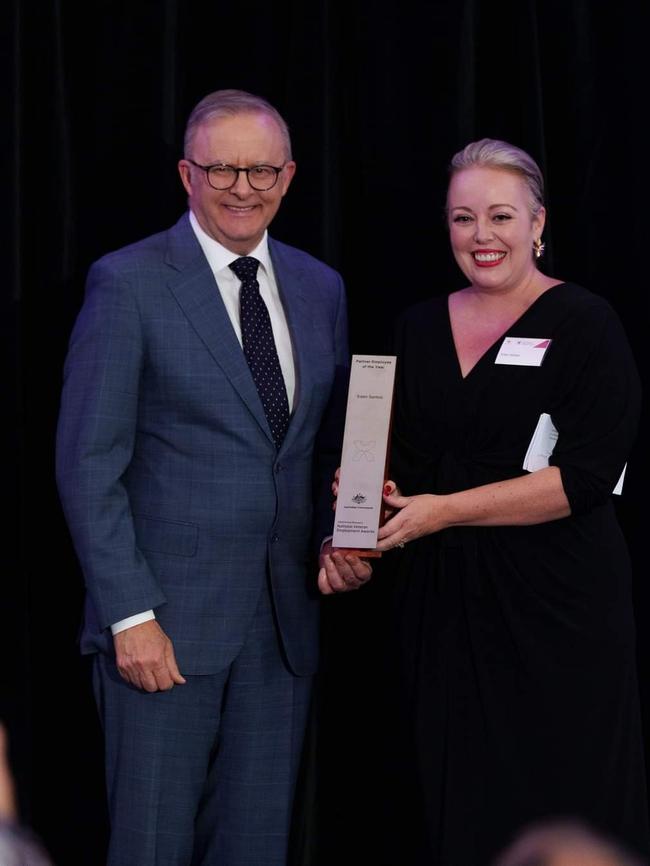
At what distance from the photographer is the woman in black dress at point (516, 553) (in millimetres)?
2279

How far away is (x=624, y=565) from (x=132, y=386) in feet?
3.50

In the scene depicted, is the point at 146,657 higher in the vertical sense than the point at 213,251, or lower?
lower

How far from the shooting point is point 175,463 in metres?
2.30

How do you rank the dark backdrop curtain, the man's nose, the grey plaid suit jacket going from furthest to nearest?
1. the dark backdrop curtain
2. the man's nose
3. the grey plaid suit jacket

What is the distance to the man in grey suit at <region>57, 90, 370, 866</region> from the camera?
2234 mm

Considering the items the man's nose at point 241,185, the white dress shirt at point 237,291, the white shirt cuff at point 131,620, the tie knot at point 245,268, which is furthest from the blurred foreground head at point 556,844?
the man's nose at point 241,185

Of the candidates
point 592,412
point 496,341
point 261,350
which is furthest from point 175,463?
point 592,412

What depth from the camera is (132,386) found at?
224 centimetres

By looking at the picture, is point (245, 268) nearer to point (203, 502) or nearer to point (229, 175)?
point (229, 175)

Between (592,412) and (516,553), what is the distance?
32cm

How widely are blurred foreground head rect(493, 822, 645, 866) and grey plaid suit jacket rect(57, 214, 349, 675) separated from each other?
58 cm

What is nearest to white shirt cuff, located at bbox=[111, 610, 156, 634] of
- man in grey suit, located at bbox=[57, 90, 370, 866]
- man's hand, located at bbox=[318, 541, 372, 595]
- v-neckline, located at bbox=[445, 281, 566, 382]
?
man in grey suit, located at bbox=[57, 90, 370, 866]

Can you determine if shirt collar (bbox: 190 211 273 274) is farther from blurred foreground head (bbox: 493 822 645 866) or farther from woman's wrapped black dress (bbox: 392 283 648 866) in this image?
blurred foreground head (bbox: 493 822 645 866)

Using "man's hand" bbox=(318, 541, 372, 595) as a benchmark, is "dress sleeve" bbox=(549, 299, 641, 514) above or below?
above
